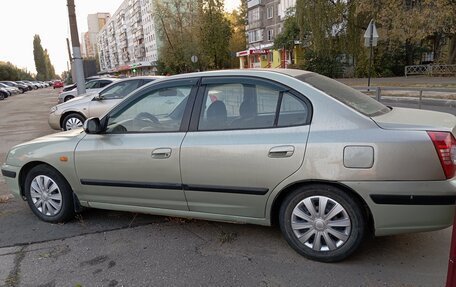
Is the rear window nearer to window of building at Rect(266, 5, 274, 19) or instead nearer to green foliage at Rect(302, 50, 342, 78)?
green foliage at Rect(302, 50, 342, 78)

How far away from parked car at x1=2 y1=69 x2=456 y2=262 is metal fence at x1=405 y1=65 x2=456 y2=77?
24.9 metres

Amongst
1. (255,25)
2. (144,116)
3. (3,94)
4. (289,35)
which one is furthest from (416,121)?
(255,25)

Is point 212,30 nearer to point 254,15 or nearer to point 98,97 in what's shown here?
point 254,15

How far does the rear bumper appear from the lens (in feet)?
8.70

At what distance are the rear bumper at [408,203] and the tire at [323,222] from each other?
0.14 meters

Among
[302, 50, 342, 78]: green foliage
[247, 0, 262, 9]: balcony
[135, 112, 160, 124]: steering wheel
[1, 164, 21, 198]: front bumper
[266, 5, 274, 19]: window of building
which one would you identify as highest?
[247, 0, 262, 9]: balcony

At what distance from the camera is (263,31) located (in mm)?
48094

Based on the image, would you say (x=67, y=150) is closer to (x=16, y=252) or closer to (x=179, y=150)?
(x=16, y=252)

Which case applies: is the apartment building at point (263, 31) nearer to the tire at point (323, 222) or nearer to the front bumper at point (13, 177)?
the front bumper at point (13, 177)

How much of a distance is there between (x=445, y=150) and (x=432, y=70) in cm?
2635

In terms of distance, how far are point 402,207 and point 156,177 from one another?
2.08m

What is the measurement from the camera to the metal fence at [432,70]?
24156 mm

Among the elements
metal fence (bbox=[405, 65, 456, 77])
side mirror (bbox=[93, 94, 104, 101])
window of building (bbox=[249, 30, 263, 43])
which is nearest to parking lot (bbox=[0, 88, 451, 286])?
side mirror (bbox=[93, 94, 104, 101])

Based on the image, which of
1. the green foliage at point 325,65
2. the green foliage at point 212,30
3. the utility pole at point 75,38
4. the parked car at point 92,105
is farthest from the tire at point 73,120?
the green foliage at point 212,30
